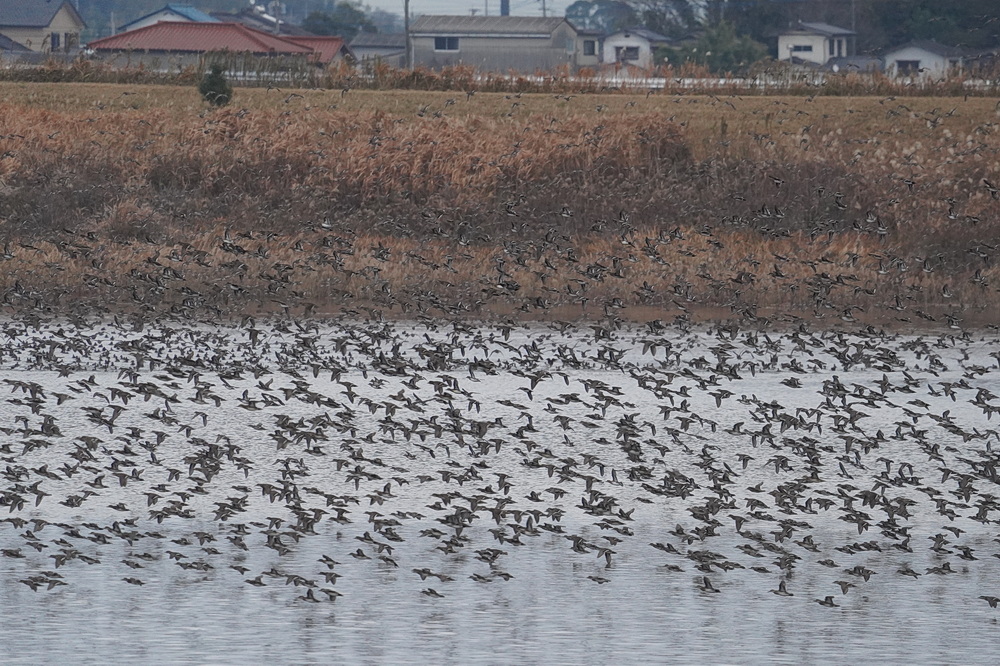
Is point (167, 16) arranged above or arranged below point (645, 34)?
above

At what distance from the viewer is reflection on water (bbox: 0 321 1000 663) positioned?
32.7 ft

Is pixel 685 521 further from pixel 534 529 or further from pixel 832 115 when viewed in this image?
pixel 832 115

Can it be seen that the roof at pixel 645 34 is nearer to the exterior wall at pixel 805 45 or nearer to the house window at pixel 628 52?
the house window at pixel 628 52

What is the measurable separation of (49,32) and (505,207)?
79.8 meters

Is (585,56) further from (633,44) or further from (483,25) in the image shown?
(483,25)

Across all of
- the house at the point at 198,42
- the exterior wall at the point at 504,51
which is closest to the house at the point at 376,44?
the exterior wall at the point at 504,51

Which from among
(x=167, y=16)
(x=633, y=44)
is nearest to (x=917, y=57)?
(x=633, y=44)

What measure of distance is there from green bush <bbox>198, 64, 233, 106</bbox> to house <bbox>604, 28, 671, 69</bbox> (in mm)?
74242

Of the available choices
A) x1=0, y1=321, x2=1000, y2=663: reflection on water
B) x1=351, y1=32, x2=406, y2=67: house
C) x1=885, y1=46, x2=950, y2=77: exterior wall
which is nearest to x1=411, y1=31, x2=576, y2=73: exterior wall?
x1=351, y1=32, x2=406, y2=67: house

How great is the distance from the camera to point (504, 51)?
108 metres

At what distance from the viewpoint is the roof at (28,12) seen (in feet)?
320

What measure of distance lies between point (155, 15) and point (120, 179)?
81.3 metres

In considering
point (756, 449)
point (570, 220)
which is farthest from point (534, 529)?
point (570, 220)

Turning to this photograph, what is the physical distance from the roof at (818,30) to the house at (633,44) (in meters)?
12.5
